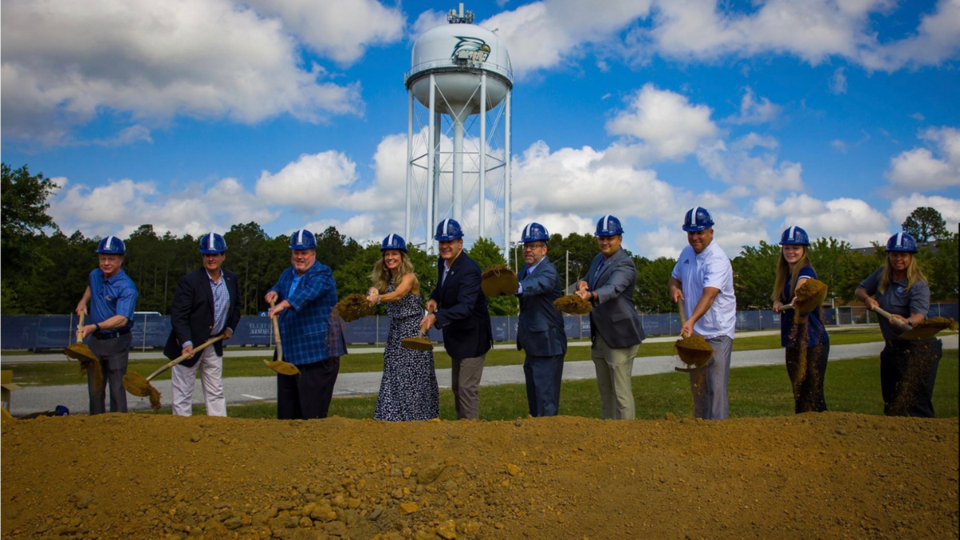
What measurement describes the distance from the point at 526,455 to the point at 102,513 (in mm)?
2404

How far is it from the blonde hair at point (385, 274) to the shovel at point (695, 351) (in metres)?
2.43

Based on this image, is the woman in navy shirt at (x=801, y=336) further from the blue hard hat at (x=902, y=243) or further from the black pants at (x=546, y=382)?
the black pants at (x=546, y=382)

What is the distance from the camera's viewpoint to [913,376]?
5535 mm

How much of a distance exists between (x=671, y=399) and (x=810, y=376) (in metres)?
3.66

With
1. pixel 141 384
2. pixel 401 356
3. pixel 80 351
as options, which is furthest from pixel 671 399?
pixel 80 351

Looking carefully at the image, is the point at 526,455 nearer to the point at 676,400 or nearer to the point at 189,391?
the point at 189,391

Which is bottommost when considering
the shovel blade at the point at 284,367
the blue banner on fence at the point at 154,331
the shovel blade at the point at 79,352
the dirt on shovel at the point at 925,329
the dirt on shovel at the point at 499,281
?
the blue banner on fence at the point at 154,331

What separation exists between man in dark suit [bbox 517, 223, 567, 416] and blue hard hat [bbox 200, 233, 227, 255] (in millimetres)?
3063

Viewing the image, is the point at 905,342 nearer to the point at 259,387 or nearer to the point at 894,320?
the point at 894,320

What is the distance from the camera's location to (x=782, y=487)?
3469 millimetres

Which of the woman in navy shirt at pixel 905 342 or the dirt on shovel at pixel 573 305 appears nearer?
the dirt on shovel at pixel 573 305

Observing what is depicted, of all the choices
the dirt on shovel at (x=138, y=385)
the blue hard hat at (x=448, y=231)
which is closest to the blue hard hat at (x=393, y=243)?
the blue hard hat at (x=448, y=231)

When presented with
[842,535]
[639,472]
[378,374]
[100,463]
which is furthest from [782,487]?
[378,374]

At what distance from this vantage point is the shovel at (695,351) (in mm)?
4910
